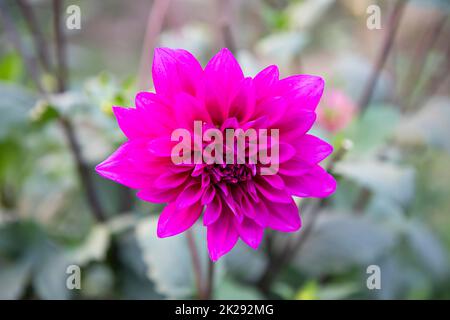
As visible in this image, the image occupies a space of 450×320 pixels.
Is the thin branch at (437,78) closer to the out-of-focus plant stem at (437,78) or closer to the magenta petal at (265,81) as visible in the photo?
the out-of-focus plant stem at (437,78)

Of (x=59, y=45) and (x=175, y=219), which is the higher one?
(x=59, y=45)

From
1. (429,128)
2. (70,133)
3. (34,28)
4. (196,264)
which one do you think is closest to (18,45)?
(34,28)

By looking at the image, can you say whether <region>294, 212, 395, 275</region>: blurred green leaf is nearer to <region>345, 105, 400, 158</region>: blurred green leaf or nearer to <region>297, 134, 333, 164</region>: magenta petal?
<region>345, 105, 400, 158</region>: blurred green leaf

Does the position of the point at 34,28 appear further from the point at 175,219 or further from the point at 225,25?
the point at 175,219

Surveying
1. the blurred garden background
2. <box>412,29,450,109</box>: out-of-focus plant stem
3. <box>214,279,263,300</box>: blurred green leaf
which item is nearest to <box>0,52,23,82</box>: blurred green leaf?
the blurred garden background

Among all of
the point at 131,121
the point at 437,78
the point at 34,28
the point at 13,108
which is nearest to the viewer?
the point at 131,121
